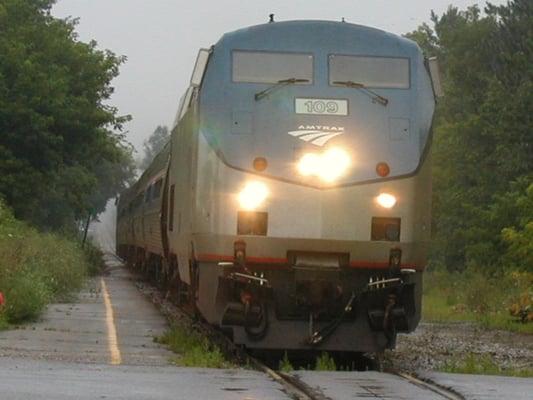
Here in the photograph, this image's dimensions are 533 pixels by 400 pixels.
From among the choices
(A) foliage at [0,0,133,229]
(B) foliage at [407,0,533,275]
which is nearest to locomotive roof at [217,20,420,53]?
(B) foliage at [407,0,533,275]

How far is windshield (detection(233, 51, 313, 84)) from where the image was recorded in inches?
586

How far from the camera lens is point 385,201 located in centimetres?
1438

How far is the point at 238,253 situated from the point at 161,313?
33.3 feet

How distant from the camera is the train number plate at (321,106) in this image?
48.1 ft

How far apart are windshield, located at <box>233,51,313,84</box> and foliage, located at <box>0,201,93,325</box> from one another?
6.24 metres

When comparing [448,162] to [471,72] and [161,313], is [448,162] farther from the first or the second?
[161,313]

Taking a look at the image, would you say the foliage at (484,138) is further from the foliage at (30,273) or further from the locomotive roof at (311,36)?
the locomotive roof at (311,36)

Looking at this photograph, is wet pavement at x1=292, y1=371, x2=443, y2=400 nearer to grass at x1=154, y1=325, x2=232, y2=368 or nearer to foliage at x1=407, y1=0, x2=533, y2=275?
grass at x1=154, y1=325, x2=232, y2=368

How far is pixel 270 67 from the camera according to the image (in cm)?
1499

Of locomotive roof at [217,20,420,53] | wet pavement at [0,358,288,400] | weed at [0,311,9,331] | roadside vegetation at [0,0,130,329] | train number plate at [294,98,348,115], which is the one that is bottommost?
wet pavement at [0,358,288,400]

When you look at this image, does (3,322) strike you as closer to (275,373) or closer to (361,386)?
(275,373)

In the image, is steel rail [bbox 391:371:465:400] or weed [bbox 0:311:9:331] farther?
weed [bbox 0:311:9:331]

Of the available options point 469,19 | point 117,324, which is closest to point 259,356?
point 117,324

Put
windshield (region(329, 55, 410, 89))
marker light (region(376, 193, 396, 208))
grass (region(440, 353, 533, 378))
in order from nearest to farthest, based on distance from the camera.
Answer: grass (region(440, 353, 533, 378)) → marker light (region(376, 193, 396, 208)) → windshield (region(329, 55, 410, 89))
